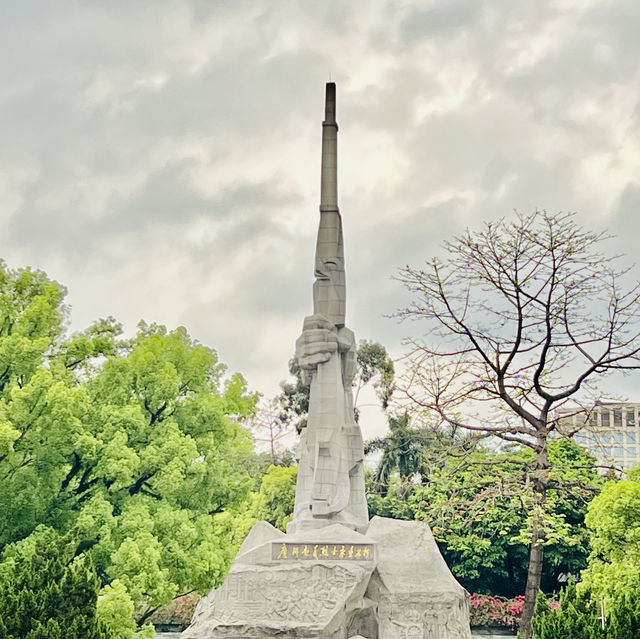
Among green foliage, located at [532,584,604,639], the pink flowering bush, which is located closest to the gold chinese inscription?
green foliage, located at [532,584,604,639]

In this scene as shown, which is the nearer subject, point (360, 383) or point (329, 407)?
point (329, 407)

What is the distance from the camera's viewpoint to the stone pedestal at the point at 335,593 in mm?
11344

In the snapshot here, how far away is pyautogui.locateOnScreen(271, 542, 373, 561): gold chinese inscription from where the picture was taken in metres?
12.3

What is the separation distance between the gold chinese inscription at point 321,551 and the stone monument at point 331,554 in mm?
14

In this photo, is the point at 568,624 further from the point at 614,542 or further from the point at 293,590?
the point at 614,542

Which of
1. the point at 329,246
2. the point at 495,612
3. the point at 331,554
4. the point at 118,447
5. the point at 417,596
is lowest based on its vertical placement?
the point at 495,612

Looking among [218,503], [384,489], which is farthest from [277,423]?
[218,503]

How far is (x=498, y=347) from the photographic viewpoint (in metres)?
8.96

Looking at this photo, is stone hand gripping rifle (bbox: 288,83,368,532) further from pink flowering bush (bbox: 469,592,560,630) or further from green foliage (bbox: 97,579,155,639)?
pink flowering bush (bbox: 469,592,560,630)

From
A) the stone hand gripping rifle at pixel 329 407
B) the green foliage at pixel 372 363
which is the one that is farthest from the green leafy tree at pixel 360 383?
the stone hand gripping rifle at pixel 329 407

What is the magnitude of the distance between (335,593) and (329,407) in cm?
322

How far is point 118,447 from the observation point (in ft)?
40.3

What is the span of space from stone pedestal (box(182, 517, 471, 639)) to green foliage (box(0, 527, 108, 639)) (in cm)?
272

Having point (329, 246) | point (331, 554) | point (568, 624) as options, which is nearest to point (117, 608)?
point (331, 554)
